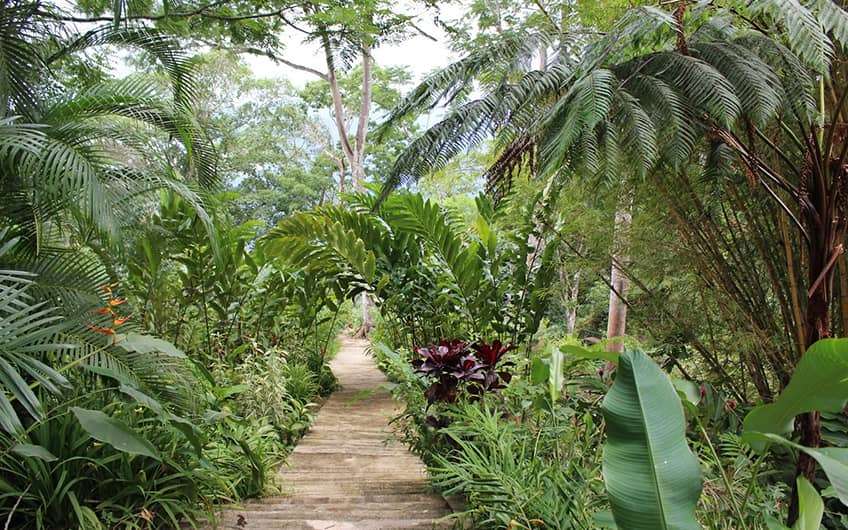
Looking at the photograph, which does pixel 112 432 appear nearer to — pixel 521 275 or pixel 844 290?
pixel 844 290

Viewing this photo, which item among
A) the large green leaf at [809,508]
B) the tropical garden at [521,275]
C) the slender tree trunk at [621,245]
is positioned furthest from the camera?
the slender tree trunk at [621,245]

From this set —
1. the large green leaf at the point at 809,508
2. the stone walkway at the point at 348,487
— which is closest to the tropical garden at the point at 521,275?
the large green leaf at the point at 809,508

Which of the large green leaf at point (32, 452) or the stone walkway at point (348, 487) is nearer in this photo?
the large green leaf at point (32, 452)

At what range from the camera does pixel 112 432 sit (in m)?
1.77

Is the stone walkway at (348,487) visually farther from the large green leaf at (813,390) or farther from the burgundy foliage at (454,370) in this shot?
the large green leaf at (813,390)

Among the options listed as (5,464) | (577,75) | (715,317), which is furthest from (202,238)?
(715,317)

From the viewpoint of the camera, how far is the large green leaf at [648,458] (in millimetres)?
1080

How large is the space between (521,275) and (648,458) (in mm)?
3021

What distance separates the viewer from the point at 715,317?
10.4ft

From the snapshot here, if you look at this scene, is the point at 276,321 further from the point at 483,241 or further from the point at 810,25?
the point at 810,25

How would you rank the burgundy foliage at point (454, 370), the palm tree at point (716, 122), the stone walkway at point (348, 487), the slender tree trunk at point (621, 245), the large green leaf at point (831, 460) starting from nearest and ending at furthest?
the large green leaf at point (831, 460) → the palm tree at point (716, 122) → the stone walkway at point (348, 487) → the burgundy foliage at point (454, 370) → the slender tree trunk at point (621, 245)

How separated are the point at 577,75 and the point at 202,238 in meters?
2.85

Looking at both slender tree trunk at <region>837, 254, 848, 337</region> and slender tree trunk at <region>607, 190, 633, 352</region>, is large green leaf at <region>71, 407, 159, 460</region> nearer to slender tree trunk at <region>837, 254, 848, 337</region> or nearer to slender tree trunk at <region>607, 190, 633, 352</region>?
slender tree trunk at <region>607, 190, 633, 352</region>

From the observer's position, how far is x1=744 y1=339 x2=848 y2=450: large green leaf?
3.46 ft
